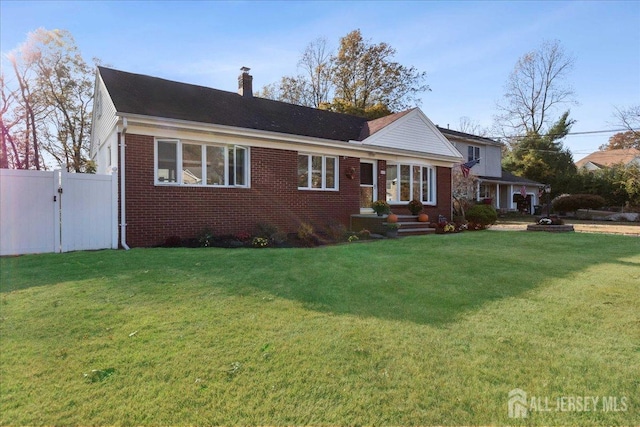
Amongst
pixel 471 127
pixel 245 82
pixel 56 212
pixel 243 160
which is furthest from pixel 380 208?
pixel 471 127

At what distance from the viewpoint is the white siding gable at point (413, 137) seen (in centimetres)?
1477

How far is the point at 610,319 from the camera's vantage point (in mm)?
3799

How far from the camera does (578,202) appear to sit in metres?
26.5

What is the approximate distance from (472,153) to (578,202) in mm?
8486

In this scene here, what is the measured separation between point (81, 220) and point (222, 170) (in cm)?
394

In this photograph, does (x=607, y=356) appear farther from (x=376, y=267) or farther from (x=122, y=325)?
(x=122, y=325)

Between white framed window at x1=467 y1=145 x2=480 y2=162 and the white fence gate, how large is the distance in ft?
87.8

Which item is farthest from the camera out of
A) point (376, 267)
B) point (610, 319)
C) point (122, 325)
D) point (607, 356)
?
point (376, 267)

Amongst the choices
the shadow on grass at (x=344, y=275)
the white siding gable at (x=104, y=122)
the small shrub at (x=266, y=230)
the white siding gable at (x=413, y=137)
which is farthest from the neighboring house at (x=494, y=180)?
the white siding gable at (x=104, y=122)

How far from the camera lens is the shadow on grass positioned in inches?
171

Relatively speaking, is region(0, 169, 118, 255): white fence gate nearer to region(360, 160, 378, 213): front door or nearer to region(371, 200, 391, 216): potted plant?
region(371, 200, 391, 216): potted plant

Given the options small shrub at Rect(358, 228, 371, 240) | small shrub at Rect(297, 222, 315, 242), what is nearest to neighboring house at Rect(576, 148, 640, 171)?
small shrub at Rect(358, 228, 371, 240)

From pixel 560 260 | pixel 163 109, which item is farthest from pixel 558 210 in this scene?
pixel 163 109

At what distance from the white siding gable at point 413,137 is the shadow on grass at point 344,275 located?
7.80m
